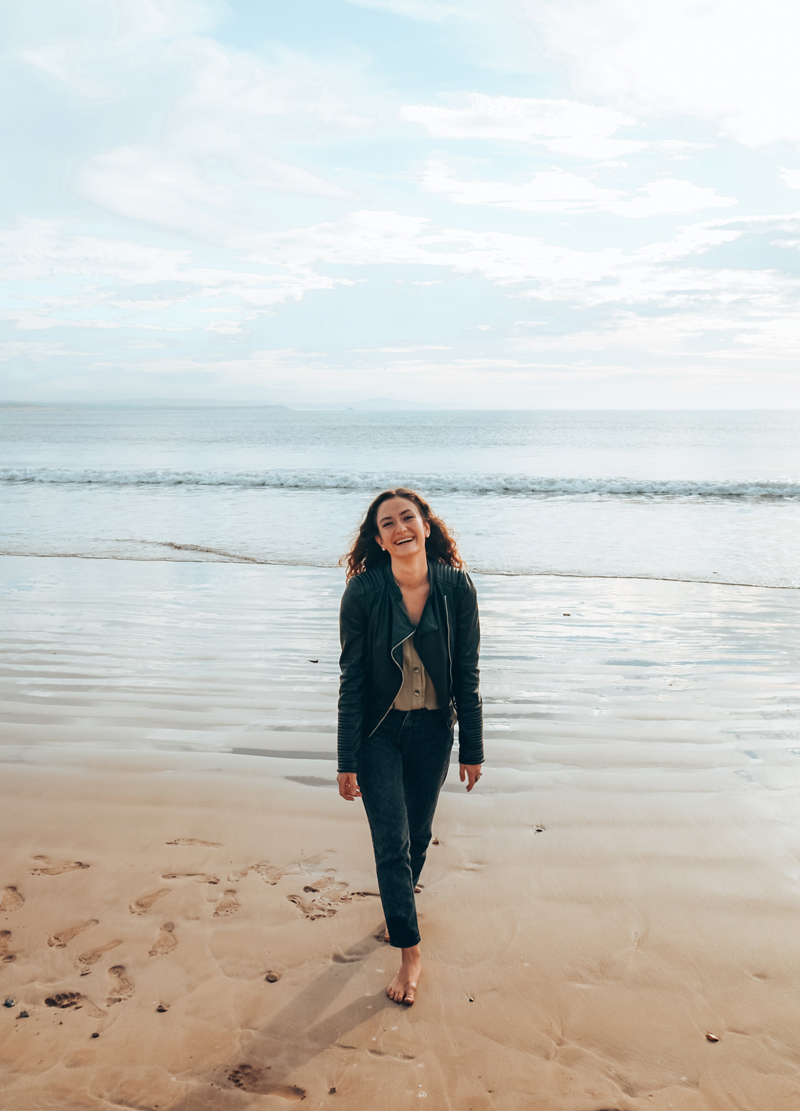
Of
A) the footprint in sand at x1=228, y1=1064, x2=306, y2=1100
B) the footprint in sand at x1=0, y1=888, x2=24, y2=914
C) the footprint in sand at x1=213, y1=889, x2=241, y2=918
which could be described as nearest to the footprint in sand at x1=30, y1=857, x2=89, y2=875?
the footprint in sand at x1=0, y1=888, x2=24, y2=914

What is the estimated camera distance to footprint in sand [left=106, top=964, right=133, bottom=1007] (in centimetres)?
267

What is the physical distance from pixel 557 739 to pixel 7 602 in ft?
21.5

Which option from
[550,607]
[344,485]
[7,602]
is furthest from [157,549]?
[344,485]

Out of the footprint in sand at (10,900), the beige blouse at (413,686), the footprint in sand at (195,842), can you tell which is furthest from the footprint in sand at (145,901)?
the beige blouse at (413,686)

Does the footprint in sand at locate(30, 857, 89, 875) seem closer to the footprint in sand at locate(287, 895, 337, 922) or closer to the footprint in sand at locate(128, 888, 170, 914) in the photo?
the footprint in sand at locate(128, 888, 170, 914)

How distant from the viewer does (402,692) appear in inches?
111

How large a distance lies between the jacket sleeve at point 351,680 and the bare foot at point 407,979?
2.41 ft

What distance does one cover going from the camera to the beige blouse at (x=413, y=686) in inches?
111

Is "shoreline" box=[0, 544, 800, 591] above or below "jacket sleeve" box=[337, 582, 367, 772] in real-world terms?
below

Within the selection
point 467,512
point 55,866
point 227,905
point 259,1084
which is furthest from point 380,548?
point 467,512

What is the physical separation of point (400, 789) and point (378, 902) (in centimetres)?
80

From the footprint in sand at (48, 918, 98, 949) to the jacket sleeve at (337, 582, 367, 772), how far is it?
Result: 1.33 metres

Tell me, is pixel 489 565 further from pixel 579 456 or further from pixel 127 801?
pixel 579 456

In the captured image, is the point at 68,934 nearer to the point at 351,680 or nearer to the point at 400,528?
the point at 351,680
